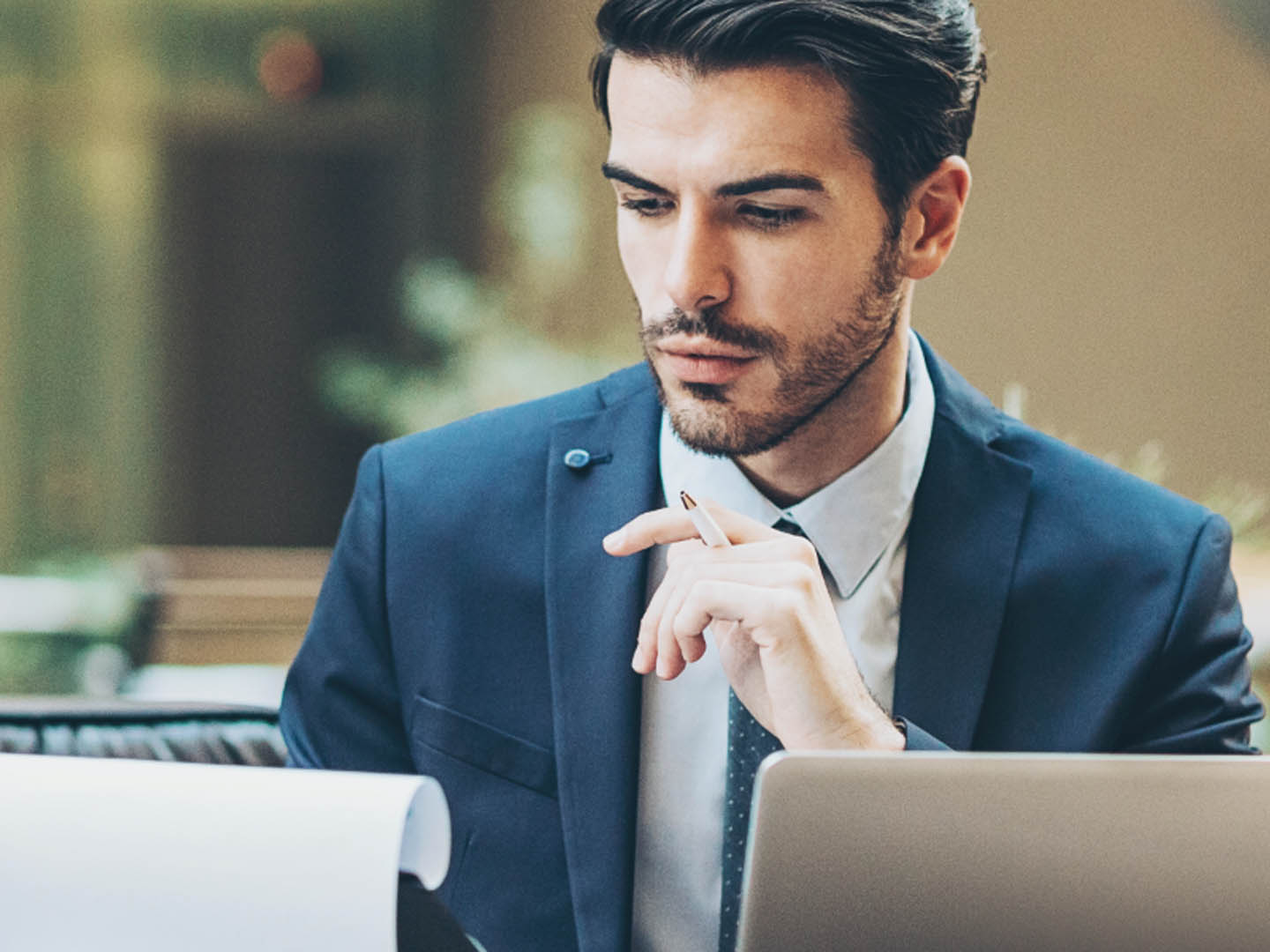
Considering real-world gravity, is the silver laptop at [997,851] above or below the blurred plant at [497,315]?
above

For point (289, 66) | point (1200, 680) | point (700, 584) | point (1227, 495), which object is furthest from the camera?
point (289, 66)

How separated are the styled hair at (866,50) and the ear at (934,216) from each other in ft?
0.05

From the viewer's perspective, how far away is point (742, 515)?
124 centimetres

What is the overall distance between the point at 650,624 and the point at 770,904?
0.41 meters

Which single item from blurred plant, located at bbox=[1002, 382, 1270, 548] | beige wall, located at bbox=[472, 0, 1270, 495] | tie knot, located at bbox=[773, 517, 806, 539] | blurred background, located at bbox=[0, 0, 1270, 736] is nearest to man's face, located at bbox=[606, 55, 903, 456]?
tie knot, located at bbox=[773, 517, 806, 539]

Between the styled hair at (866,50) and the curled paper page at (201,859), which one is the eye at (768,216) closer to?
the styled hair at (866,50)

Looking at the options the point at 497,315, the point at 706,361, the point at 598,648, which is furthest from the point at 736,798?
the point at 497,315

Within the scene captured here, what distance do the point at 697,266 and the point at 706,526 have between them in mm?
254

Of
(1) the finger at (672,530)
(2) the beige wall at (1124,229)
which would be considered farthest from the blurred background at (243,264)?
(1) the finger at (672,530)

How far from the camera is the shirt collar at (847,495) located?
4.66ft

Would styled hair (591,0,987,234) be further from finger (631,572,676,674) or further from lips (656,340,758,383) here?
finger (631,572,676,674)

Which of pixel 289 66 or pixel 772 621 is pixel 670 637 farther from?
pixel 289 66

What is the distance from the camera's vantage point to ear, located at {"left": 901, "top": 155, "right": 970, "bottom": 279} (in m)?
1.45

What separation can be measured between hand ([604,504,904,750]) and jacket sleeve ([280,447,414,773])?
40 centimetres
